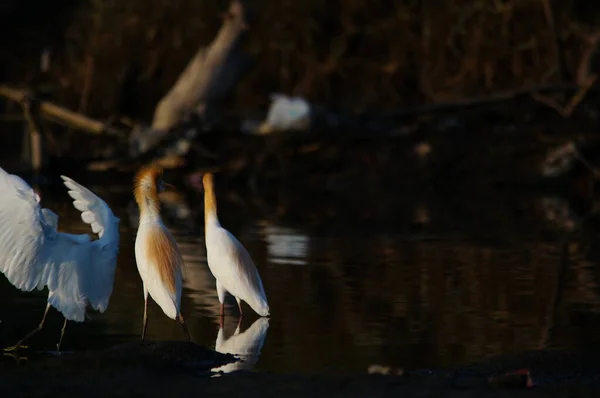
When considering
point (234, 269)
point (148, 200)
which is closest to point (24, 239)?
point (148, 200)

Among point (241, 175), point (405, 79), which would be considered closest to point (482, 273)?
point (241, 175)

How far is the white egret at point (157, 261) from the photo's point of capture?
335 inches

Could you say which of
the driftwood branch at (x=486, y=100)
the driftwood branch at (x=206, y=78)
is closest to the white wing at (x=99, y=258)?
the driftwood branch at (x=486, y=100)

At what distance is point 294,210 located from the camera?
63.3 feet

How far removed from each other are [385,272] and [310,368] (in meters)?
4.91

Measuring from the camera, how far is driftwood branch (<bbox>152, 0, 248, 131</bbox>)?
2420cm

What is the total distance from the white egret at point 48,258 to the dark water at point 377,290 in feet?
1.35

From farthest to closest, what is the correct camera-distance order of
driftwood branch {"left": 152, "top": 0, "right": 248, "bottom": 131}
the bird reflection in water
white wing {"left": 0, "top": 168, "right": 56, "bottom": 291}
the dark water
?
1. driftwood branch {"left": 152, "top": 0, "right": 248, "bottom": 131}
2. the dark water
3. white wing {"left": 0, "top": 168, "right": 56, "bottom": 291}
4. the bird reflection in water

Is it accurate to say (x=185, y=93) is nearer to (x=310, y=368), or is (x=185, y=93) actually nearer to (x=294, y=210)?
(x=294, y=210)

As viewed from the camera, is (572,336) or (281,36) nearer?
(572,336)

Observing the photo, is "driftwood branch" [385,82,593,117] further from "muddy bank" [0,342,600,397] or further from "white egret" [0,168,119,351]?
"muddy bank" [0,342,600,397]

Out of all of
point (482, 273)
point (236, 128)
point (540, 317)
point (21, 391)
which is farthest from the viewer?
point (236, 128)

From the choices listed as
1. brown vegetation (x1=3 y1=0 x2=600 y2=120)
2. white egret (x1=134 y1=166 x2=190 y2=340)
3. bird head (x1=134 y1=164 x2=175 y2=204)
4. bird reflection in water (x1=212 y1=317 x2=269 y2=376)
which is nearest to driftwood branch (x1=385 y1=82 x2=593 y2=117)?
brown vegetation (x1=3 y1=0 x2=600 y2=120)

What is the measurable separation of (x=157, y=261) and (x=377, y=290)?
3.28 m
